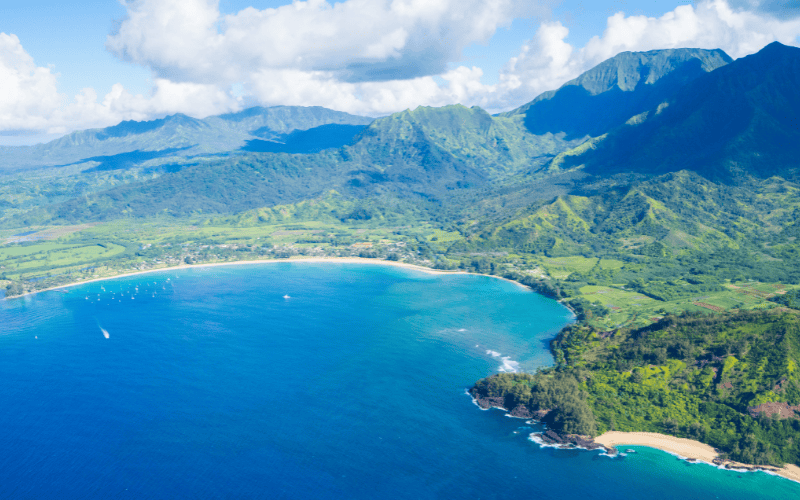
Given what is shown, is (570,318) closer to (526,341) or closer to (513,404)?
(526,341)

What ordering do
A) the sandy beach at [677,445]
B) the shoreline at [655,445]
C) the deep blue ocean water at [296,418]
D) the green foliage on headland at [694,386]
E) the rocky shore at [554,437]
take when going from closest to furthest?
1. the deep blue ocean water at [296,418]
2. the sandy beach at [677,445]
3. the shoreline at [655,445]
4. the green foliage on headland at [694,386]
5. the rocky shore at [554,437]

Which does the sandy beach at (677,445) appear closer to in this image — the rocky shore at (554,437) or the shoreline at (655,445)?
the shoreline at (655,445)

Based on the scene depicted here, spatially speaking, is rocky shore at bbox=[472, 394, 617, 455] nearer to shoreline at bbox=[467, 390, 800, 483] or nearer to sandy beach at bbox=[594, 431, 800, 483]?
shoreline at bbox=[467, 390, 800, 483]

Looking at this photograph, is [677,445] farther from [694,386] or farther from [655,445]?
[694,386]

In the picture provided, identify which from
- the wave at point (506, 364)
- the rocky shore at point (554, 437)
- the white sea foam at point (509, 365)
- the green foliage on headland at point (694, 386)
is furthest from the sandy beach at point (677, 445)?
the wave at point (506, 364)

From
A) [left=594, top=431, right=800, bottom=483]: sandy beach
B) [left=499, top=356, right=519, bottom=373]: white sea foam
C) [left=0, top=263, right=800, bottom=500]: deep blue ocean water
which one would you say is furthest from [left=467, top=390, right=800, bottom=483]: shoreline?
[left=499, top=356, right=519, bottom=373]: white sea foam

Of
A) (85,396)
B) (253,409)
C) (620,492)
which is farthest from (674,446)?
(85,396)
